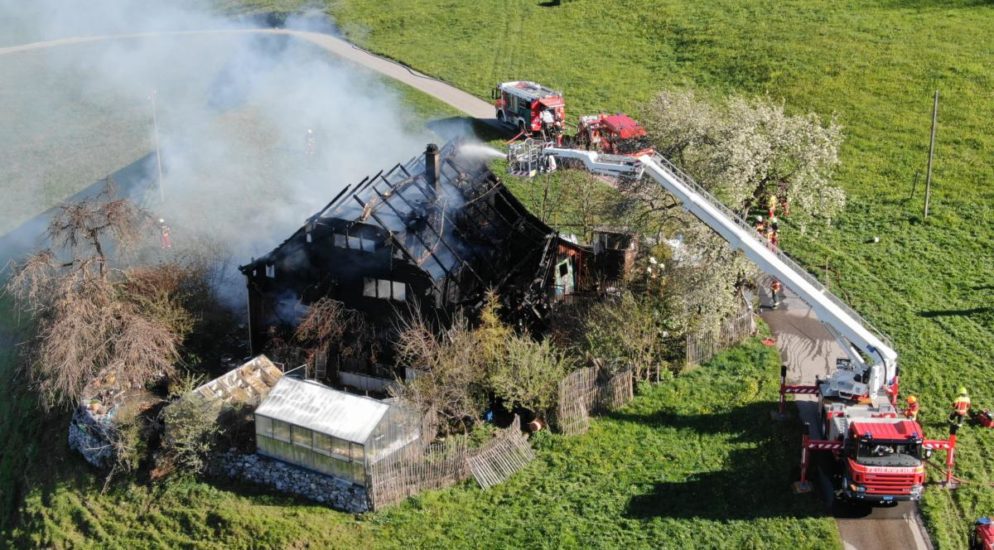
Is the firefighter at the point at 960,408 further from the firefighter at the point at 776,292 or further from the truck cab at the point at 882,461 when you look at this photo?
the firefighter at the point at 776,292

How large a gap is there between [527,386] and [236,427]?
897 cm

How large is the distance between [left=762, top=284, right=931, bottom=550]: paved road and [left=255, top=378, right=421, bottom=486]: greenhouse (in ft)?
40.7

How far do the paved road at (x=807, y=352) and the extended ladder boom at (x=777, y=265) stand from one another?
2856 mm

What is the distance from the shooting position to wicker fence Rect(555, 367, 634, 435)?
32.9 m

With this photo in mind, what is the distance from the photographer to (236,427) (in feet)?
106

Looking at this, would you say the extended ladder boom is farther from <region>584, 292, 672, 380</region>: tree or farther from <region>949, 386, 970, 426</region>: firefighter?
<region>584, 292, 672, 380</region>: tree

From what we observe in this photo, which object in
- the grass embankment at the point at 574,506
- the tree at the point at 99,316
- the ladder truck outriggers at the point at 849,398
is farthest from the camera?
the tree at the point at 99,316

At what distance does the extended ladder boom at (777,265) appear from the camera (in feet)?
97.3

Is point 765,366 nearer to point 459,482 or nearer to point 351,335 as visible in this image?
point 459,482

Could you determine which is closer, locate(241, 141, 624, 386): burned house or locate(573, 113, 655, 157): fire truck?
locate(241, 141, 624, 386): burned house

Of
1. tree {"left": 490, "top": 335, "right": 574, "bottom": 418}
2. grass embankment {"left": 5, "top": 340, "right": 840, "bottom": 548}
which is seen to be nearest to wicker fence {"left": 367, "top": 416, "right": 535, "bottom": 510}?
grass embankment {"left": 5, "top": 340, "right": 840, "bottom": 548}

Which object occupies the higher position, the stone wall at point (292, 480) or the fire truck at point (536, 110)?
the fire truck at point (536, 110)

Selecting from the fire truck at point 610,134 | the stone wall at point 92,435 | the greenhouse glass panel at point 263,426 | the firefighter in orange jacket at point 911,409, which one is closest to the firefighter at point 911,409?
the firefighter in orange jacket at point 911,409

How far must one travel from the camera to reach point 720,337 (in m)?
37.1
